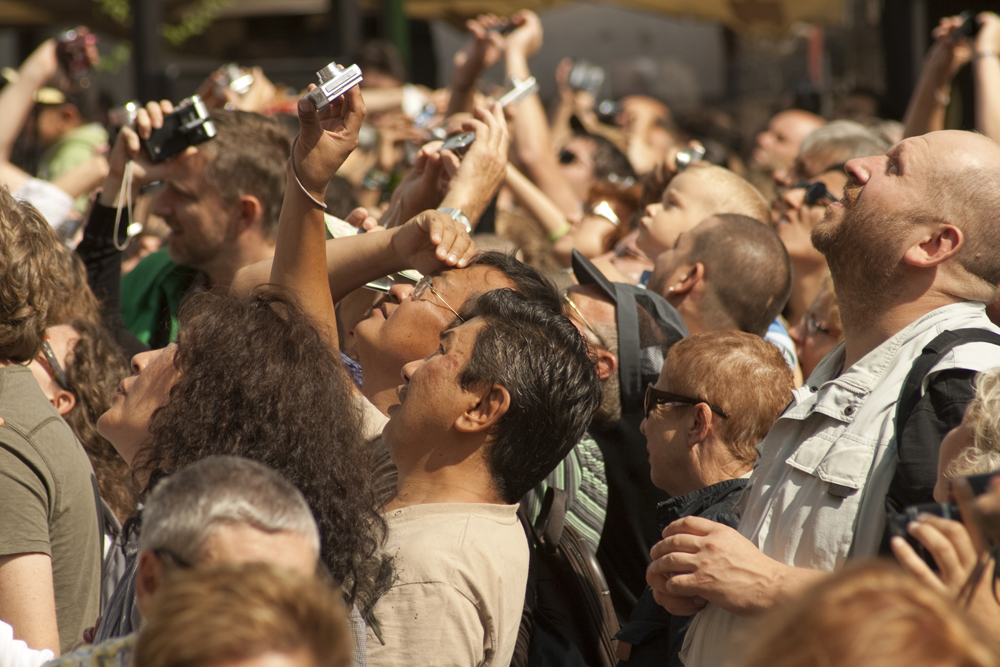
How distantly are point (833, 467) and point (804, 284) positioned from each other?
7.98ft

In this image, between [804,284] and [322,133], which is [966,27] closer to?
[804,284]

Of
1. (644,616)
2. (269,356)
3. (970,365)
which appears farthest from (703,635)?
(269,356)

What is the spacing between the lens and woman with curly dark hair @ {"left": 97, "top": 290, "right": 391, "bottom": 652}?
188 centimetres

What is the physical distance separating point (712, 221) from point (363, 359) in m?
1.43

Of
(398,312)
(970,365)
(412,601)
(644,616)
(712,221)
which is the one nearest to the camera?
(970,365)

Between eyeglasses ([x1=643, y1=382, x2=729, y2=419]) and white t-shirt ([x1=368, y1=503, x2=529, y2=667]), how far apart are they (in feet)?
2.12

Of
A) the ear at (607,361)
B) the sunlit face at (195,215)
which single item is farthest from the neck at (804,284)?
the sunlit face at (195,215)

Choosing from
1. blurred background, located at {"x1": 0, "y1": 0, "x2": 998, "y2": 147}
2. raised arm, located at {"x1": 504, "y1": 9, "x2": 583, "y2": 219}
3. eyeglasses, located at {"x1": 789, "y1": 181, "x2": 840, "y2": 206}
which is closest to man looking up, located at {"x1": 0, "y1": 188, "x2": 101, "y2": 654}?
eyeglasses, located at {"x1": 789, "y1": 181, "x2": 840, "y2": 206}

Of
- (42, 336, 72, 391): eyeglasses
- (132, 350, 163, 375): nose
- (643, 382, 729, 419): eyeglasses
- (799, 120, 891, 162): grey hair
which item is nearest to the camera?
(132, 350, 163, 375): nose

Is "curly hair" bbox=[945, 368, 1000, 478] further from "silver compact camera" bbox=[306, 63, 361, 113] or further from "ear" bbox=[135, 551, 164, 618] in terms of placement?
"silver compact camera" bbox=[306, 63, 361, 113]

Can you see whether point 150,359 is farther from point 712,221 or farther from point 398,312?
point 712,221

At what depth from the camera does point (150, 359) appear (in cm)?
231

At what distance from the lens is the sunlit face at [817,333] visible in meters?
3.51

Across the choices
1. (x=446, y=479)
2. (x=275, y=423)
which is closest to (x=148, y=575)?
(x=275, y=423)
